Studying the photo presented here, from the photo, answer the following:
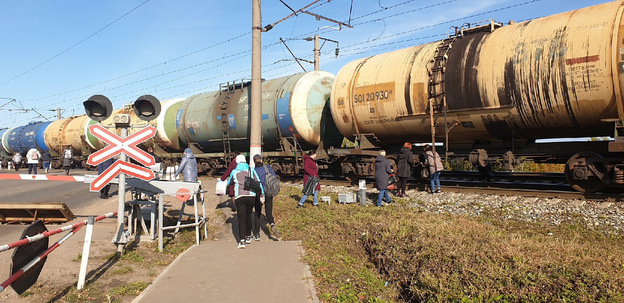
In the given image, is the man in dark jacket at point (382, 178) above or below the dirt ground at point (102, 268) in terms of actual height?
above

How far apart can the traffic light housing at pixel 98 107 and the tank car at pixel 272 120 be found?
327 inches

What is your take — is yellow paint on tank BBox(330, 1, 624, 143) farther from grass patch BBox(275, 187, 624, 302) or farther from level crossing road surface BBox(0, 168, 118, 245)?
level crossing road surface BBox(0, 168, 118, 245)

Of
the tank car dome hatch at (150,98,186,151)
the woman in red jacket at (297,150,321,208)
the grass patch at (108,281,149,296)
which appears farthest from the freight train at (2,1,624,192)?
the grass patch at (108,281,149,296)

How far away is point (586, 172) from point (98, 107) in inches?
376

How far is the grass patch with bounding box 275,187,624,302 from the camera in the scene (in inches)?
163

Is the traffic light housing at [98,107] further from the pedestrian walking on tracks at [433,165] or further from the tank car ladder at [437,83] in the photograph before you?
the pedestrian walking on tracks at [433,165]

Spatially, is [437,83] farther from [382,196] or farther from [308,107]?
[308,107]

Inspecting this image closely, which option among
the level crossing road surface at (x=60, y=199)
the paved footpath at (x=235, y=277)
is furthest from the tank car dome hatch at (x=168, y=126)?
the paved footpath at (x=235, y=277)

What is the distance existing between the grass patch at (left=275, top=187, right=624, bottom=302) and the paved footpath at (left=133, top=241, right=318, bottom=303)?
0.28m

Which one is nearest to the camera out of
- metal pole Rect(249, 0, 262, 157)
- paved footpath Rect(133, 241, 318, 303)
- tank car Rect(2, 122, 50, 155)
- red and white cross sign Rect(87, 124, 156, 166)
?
paved footpath Rect(133, 241, 318, 303)

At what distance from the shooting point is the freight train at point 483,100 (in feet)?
27.3

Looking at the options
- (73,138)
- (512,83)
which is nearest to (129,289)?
(512,83)

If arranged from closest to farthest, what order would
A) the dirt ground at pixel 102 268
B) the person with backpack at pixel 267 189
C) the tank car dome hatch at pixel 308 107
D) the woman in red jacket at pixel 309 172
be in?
1. the dirt ground at pixel 102 268
2. the person with backpack at pixel 267 189
3. the woman in red jacket at pixel 309 172
4. the tank car dome hatch at pixel 308 107

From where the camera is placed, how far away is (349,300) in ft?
14.8
